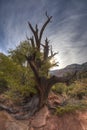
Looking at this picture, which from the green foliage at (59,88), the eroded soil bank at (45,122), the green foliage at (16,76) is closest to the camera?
the eroded soil bank at (45,122)

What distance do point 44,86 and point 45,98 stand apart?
4.79 feet

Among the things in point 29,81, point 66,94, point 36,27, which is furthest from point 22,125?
point 36,27

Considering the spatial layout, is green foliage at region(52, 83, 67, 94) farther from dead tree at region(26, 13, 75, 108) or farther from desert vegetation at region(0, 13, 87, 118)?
dead tree at region(26, 13, 75, 108)

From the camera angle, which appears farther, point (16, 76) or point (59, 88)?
point (59, 88)

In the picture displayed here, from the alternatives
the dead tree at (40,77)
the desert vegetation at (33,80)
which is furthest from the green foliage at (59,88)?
the dead tree at (40,77)

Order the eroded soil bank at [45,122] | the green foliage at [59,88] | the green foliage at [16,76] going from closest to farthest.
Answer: the eroded soil bank at [45,122] < the green foliage at [16,76] < the green foliage at [59,88]

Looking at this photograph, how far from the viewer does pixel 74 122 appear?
2030cm

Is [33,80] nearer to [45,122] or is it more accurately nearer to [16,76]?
[16,76]

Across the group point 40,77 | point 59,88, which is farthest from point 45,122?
point 59,88

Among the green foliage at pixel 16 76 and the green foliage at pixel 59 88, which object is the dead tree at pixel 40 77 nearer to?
the green foliage at pixel 16 76

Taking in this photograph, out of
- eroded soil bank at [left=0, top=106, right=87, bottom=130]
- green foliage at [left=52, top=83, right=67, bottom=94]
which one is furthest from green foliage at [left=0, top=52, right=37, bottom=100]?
Answer: green foliage at [left=52, top=83, right=67, bottom=94]

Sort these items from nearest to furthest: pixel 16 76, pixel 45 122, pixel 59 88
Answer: pixel 45 122, pixel 16 76, pixel 59 88

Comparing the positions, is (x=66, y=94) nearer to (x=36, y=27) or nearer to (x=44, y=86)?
(x=44, y=86)

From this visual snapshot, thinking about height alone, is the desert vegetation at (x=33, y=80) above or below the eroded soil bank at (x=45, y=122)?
above
